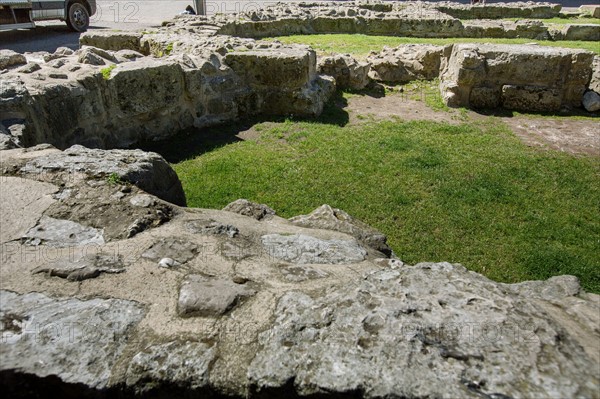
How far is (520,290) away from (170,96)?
569cm

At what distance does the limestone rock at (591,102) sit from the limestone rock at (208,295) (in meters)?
8.60

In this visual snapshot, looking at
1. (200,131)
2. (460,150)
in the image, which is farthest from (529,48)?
(200,131)

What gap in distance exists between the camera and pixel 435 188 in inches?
221

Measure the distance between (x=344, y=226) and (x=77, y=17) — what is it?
46.3 ft

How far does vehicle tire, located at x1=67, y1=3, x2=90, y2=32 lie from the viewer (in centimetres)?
1391

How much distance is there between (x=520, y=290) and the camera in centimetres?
256

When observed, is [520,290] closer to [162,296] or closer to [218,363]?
[218,363]

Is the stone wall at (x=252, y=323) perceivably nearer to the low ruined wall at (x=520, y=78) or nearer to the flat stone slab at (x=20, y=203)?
the flat stone slab at (x=20, y=203)

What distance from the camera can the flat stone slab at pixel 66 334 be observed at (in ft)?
6.02

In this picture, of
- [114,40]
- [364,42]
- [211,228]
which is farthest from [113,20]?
[211,228]

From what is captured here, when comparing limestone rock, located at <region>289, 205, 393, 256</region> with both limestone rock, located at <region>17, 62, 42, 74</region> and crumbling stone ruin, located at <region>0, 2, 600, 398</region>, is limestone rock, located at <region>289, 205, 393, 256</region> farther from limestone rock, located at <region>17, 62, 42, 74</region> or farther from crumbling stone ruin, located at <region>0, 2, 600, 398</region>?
limestone rock, located at <region>17, 62, 42, 74</region>

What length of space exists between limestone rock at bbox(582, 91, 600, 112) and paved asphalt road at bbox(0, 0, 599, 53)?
1205cm

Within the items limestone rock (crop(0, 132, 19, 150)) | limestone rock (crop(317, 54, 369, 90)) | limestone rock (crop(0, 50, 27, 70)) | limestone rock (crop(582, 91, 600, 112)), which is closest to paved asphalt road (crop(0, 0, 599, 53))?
limestone rock (crop(0, 50, 27, 70))

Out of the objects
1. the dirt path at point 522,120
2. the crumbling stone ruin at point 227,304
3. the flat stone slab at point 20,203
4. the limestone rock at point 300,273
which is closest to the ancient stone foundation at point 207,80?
the crumbling stone ruin at point 227,304
